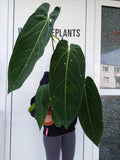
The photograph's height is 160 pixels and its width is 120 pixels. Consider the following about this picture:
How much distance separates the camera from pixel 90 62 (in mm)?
1323

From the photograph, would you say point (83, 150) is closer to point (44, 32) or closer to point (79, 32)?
point (79, 32)

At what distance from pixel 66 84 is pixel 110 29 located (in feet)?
4.24

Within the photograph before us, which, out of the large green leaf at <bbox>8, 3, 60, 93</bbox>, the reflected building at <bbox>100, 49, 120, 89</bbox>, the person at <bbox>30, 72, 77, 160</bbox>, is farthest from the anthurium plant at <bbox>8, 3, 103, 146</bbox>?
the reflected building at <bbox>100, 49, 120, 89</bbox>

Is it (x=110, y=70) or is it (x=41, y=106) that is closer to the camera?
(x=41, y=106)

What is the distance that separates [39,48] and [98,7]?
1270 millimetres

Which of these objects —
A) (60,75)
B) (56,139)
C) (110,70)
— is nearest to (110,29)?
(110,70)

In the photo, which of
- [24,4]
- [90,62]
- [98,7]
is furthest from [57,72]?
[98,7]

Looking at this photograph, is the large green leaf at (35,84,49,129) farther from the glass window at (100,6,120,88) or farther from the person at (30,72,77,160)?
the glass window at (100,6,120,88)

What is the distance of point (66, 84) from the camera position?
0.32m

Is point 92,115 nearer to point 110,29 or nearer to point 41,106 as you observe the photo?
point 41,106

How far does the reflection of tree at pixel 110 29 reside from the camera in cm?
136

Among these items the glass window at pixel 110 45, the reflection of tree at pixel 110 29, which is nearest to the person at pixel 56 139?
the glass window at pixel 110 45

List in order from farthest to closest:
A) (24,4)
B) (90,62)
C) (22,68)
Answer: (90,62) < (24,4) < (22,68)

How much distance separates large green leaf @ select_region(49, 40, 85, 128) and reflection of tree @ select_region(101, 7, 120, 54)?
1133mm
